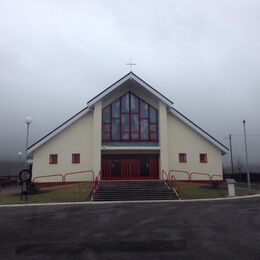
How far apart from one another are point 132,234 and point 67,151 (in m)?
21.5

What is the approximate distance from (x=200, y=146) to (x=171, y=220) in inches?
793

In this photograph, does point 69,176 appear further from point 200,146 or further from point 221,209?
point 221,209

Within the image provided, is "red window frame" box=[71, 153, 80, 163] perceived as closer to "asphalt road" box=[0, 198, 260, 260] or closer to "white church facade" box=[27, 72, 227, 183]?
"white church facade" box=[27, 72, 227, 183]

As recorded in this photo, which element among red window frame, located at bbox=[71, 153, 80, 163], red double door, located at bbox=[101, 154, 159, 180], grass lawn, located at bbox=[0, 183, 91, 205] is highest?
red window frame, located at bbox=[71, 153, 80, 163]

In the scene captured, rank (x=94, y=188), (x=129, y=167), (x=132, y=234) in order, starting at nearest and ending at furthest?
(x=132, y=234)
(x=94, y=188)
(x=129, y=167)

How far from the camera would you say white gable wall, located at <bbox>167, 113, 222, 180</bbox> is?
32312 millimetres

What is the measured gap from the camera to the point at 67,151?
3175 centimetres

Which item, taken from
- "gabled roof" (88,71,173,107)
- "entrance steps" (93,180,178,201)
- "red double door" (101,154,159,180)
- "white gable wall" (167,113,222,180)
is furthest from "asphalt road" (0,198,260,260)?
"gabled roof" (88,71,173,107)

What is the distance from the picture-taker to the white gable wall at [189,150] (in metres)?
32.3

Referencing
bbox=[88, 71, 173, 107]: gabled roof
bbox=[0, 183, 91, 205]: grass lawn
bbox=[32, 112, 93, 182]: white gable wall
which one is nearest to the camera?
bbox=[0, 183, 91, 205]: grass lawn

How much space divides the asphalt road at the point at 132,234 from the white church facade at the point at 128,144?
15.2 m

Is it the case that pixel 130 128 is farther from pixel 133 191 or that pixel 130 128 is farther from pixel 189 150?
pixel 133 191

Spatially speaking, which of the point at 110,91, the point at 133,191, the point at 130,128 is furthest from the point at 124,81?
the point at 133,191

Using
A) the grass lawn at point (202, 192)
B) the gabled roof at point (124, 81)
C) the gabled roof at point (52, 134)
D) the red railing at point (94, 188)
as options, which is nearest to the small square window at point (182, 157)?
the gabled roof at point (124, 81)
